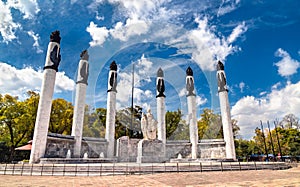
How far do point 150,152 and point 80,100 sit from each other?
1341 cm

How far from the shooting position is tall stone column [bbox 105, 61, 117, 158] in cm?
2747

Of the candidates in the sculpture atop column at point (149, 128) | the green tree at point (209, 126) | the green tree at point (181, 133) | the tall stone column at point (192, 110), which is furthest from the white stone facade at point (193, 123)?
the sculpture atop column at point (149, 128)

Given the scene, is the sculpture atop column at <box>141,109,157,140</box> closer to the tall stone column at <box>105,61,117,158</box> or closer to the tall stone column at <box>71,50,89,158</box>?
the tall stone column at <box>105,61,117,158</box>

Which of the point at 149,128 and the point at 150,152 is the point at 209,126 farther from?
the point at 150,152

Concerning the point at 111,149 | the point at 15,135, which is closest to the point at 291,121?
the point at 111,149

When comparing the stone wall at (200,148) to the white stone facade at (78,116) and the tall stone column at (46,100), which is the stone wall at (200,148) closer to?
the white stone facade at (78,116)

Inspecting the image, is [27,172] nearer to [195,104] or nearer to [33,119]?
[33,119]

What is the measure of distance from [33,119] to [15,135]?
538 cm

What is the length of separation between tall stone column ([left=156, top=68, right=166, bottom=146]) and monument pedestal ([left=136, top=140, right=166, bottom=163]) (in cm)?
1046

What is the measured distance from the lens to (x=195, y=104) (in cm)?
3178

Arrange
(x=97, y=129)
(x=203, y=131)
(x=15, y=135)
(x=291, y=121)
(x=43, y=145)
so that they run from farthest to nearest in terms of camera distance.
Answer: (x=291, y=121) < (x=203, y=131) < (x=97, y=129) < (x=15, y=135) < (x=43, y=145)

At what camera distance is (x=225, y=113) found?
97.7 ft

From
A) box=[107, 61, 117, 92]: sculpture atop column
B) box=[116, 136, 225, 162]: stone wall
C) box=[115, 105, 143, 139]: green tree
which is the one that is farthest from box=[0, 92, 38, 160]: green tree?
box=[116, 136, 225, 162]: stone wall

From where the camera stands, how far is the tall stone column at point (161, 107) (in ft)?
98.4
